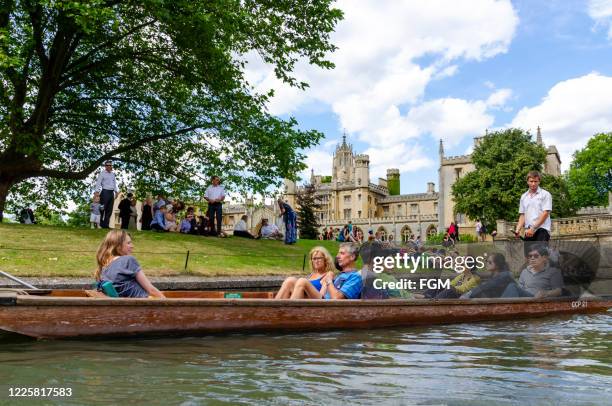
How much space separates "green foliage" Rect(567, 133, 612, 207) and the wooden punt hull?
53.0 metres

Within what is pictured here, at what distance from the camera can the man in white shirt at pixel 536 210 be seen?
9.64 meters

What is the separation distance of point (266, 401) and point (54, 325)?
3.36 metres

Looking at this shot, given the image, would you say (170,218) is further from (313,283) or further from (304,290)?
(304,290)

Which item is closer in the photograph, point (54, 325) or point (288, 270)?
point (54, 325)

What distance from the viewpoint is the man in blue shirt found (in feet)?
26.3

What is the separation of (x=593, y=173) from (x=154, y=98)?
52794 mm

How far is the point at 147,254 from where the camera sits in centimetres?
1307

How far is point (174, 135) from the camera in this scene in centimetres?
1858

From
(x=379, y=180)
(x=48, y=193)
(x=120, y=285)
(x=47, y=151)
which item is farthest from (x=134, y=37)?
(x=379, y=180)

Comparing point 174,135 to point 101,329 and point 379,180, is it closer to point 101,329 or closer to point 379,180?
point 101,329

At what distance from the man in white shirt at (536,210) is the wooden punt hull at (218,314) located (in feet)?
4.01

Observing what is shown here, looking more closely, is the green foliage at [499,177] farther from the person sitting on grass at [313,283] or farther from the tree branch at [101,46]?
the person sitting on grass at [313,283]

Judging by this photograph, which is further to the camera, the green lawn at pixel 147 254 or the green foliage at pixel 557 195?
the green foliage at pixel 557 195

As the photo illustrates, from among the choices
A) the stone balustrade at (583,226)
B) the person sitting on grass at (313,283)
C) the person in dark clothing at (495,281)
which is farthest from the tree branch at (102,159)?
the stone balustrade at (583,226)
